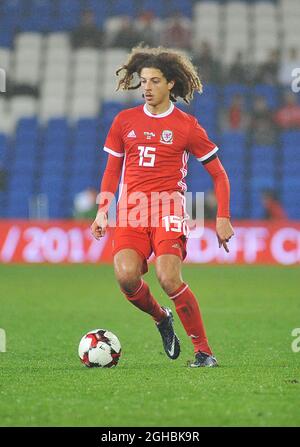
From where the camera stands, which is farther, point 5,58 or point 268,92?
point 5,58

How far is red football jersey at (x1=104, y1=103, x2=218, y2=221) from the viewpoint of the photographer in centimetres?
848

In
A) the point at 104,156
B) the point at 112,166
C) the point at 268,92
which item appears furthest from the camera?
the point at 268,92

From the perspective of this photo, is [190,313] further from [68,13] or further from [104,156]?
[68,13]

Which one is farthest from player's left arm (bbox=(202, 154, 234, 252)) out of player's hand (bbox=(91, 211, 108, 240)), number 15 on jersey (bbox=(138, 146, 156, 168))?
player's hand (bbox=(91, 211, 108, 240))

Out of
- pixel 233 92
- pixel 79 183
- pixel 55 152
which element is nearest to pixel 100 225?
pixel 79 183

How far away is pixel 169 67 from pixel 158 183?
94 cm

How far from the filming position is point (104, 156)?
86.8ft

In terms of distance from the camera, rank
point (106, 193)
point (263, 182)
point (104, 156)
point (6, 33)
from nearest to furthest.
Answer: point (106, 193) → point (263, 182) → point (104, 156) → point (6, 33)

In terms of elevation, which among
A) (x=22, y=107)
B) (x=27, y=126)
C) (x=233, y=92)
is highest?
(x=233, y=92)

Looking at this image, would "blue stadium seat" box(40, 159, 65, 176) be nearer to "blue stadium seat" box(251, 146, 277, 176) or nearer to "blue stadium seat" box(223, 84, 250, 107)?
"blue stadium seat" box(223, 84, 250, 107)

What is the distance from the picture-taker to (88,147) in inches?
1059

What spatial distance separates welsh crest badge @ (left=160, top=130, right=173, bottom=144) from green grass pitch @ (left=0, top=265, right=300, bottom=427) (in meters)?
1.75

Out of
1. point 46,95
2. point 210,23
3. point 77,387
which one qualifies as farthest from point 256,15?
point 77,387

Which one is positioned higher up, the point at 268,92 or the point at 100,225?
the point at 268,92
